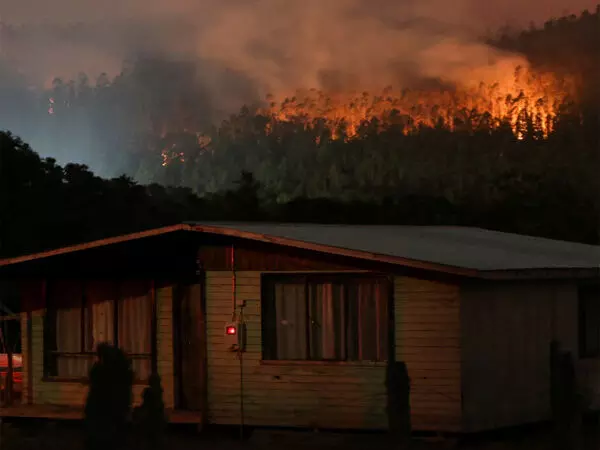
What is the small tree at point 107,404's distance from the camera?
8.85m

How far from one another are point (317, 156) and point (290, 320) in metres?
91.3

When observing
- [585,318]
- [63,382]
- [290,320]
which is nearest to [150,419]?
[290,320]

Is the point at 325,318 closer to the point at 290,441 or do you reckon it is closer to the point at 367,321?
the point at 367,321

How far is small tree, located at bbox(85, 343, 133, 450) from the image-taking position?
8852mm

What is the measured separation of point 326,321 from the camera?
13234mm

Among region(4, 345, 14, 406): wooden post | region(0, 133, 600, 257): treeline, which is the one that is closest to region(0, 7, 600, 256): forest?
region(0, 133, 600, 257): treeline

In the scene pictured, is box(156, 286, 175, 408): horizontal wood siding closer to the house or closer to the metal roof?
the house

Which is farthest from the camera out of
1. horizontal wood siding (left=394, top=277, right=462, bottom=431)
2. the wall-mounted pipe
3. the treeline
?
the treeline

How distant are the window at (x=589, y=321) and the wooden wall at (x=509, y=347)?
0.63 m

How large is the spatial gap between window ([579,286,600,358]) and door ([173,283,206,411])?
5506 mm

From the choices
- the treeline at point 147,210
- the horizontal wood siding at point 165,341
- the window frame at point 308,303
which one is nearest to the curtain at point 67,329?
the horizontal wood siding at point 165,341

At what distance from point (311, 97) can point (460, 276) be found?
108m

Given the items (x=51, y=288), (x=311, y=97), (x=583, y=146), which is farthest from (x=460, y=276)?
(x=311, y=97)

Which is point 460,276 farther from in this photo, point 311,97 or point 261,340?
point 311,97
